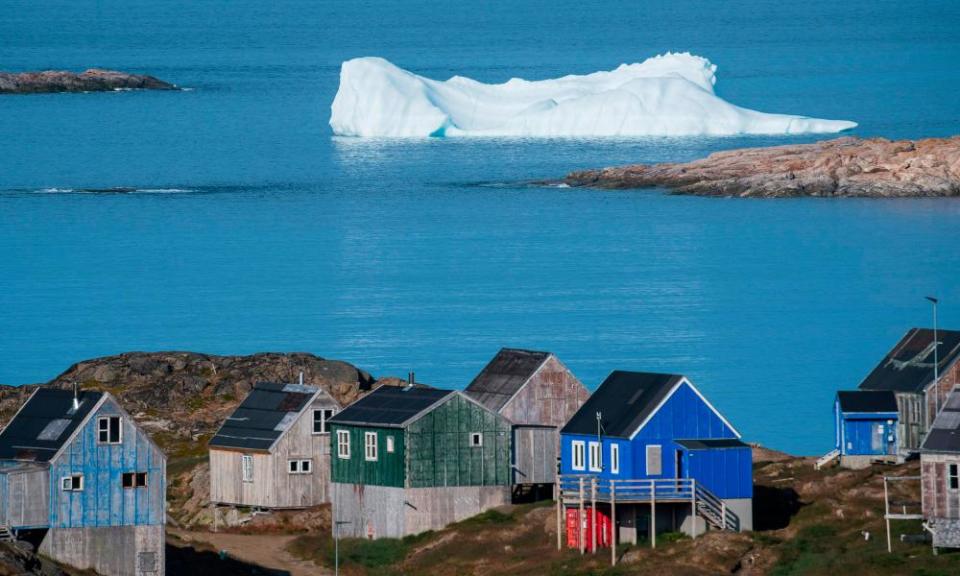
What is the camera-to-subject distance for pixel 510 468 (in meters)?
52.0

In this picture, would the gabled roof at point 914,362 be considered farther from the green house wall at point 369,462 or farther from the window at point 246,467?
the window at point 246,467

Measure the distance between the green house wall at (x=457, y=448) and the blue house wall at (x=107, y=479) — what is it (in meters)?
6.57

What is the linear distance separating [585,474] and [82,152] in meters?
141

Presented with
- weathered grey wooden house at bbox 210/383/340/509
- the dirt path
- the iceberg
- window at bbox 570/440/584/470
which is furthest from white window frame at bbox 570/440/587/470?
the iceberg

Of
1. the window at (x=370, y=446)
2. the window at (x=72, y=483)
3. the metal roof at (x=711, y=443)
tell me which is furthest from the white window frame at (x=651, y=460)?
the window at (x=72, y=483)

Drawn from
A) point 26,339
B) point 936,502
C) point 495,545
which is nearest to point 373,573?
point 495,545

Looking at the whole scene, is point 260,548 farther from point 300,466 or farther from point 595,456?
point 595,456

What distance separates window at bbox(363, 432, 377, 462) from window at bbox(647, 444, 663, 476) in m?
6.55

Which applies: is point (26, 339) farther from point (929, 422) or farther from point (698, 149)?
point (698, 149)

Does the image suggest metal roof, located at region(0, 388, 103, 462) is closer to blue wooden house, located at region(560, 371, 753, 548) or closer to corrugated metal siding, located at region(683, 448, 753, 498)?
blue wooden house, located at region(560, 371, 753, 548)

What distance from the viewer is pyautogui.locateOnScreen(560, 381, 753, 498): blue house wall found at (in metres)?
47.0

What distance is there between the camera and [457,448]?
51.1m

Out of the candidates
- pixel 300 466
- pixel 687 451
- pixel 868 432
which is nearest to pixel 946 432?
pixel 687 451

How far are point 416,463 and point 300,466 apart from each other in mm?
4015
